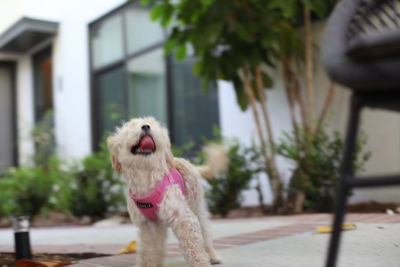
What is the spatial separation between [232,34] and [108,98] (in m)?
5.84

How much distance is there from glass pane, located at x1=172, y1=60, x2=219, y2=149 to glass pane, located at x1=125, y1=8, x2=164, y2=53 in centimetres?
95

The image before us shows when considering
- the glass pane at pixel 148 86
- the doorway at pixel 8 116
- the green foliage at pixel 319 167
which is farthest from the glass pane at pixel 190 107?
the doorway at pixel 8 116

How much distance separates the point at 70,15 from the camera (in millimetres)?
11242

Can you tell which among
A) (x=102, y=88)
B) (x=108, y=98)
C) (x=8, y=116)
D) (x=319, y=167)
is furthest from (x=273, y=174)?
(x=8, y=116)

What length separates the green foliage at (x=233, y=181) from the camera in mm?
5668

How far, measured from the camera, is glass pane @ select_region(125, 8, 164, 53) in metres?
8.99

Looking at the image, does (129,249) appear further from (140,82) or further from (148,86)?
(140,82)

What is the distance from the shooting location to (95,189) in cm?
679

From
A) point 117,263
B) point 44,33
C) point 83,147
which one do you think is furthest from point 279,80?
point 44,33

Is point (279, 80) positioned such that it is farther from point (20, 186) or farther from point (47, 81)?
point (47, 81)

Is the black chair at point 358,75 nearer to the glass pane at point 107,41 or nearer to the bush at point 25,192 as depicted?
the bush at point 25,192

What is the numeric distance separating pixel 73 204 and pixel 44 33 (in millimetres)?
6464

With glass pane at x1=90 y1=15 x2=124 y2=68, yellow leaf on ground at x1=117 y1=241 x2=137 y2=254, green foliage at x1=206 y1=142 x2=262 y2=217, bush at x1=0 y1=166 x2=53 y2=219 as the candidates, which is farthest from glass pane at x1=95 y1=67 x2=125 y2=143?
yellow leaf on ground at x1=117 y1=241 x2=137 y2=254

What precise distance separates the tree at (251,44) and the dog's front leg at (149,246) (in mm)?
2808
